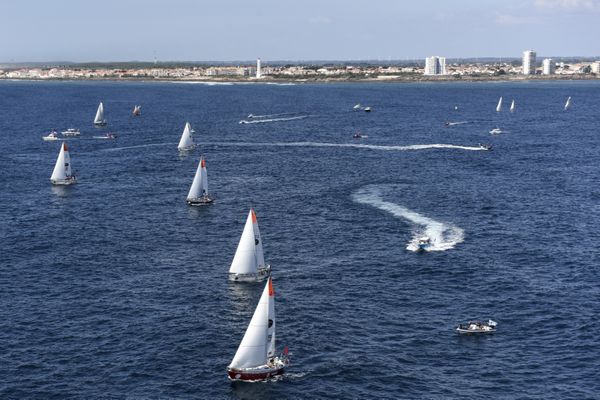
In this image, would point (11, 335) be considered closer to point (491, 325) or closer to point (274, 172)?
point (491, 325)

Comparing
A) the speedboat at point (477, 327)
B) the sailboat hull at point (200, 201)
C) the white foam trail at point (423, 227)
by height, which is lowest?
the speedboat at point (477, 327)

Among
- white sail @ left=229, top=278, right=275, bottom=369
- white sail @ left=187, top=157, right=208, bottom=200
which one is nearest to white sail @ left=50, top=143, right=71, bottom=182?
white sail @ left=187, top=157, right=208, bottom=200

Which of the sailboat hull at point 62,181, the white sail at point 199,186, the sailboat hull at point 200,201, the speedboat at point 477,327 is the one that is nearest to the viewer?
the speedboat at point 477,327

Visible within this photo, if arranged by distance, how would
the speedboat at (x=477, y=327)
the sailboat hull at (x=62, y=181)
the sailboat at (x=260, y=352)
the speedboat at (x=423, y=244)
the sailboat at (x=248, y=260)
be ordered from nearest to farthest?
the sailboat at (x=260, y=352)
the speedboat at (x=477, y=327)
the sailboat at (x=248, y=260)
the speedboat at (x=423, y=244)
the sailboat hull at (x=62, y=181)

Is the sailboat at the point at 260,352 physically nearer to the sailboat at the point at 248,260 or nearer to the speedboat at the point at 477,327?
the speedboat at the point at 477,327

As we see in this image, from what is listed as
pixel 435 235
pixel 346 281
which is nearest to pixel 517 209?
pixel 435 235

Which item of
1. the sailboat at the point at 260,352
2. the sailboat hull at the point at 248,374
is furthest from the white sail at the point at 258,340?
the sailboat hull at the point at 248,374

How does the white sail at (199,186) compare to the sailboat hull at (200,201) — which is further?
the sailboat hull at (200,201)
